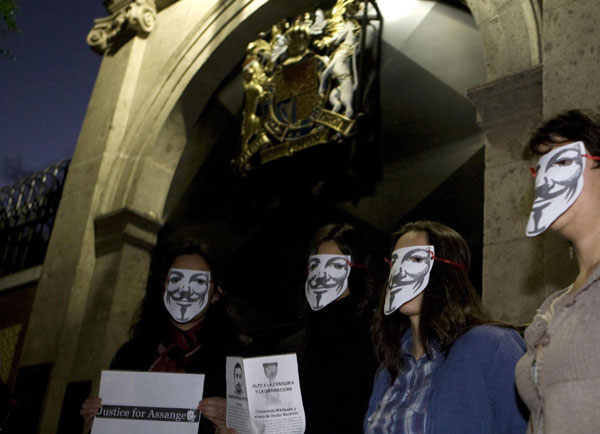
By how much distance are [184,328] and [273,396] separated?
1.10 metres

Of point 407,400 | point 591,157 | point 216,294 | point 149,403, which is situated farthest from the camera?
point 216,294

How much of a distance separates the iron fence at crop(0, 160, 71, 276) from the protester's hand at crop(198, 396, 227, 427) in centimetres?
720

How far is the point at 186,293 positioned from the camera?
378 cm

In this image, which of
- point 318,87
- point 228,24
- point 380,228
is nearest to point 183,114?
point 228,24

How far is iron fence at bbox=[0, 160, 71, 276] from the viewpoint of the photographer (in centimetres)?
984

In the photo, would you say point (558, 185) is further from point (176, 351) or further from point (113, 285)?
point (113, 285)

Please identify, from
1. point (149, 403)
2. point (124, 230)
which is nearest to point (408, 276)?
point (149, 403)

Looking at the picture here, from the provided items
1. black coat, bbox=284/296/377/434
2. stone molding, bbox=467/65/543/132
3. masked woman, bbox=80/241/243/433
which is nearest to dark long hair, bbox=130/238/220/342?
masked woman, bbox=80/241/243/433

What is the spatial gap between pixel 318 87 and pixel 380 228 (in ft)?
5.50

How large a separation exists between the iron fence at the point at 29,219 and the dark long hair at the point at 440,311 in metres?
7.87

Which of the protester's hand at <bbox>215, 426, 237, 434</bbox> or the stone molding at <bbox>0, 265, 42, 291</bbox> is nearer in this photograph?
the protester's hand at <bbox>215, 426, 237, 434</bbox>

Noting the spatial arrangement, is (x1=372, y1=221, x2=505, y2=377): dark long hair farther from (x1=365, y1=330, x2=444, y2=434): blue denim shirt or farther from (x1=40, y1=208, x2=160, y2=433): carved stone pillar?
(x1=40, y1=208, x2=160, y2=433): carved stone pillar

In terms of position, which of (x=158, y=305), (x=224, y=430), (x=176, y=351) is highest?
(x=158, y=305)

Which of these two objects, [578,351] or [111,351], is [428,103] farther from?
[578,351]
